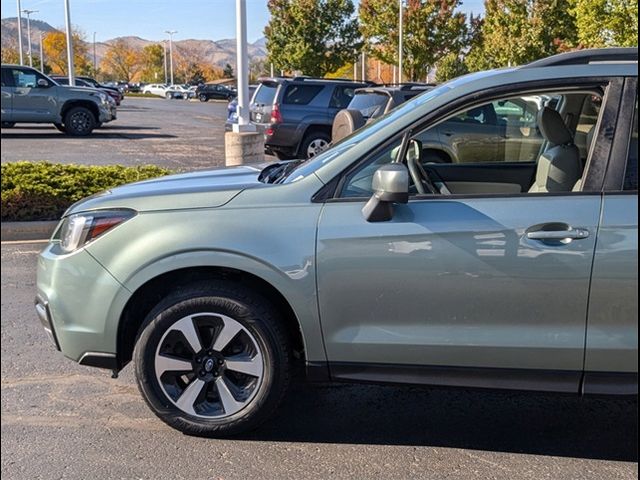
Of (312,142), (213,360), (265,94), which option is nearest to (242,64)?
(312,142)

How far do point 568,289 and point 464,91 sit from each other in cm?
103

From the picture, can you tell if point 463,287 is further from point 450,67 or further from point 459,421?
point 450,67

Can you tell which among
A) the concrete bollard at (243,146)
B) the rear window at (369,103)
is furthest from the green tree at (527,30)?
the concrete bollard at (243,146)

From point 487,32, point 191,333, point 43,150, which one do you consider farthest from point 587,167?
point 487,32

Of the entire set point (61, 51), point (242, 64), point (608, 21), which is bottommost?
point (242, 64)

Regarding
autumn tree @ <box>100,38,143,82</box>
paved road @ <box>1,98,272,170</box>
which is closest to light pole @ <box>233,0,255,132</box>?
paved road @ <box>1,98,272,170</box>

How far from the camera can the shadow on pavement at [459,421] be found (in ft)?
10.9

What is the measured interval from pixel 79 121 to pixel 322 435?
56.2 ft

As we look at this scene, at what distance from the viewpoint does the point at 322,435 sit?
3379mm

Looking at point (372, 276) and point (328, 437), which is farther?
point (328, 437)

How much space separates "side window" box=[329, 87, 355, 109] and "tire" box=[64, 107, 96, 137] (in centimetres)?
834

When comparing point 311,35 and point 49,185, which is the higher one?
point 311,35

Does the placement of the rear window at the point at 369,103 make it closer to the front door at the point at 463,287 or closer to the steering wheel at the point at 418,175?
the steering wheel at the point at 418,175

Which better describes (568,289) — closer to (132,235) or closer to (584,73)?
(584,73)
